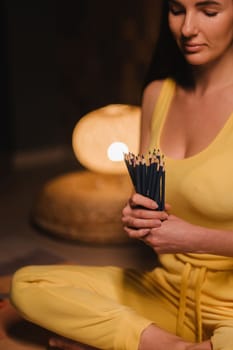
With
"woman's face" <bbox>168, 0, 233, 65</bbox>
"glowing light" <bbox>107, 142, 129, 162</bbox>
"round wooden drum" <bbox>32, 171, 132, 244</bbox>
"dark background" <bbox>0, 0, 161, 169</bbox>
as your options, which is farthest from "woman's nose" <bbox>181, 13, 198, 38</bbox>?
"dark background" <bbox>0, 0, 161, 169</bbox>

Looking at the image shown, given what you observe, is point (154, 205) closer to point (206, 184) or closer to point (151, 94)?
point (206, 184)

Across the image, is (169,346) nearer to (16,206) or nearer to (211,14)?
(211,14)

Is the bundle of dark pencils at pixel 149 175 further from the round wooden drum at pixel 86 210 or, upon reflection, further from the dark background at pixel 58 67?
the dark background at pixel 58 67

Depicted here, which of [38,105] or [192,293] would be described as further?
[38,105]

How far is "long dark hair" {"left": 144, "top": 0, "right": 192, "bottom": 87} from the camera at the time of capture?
155 cm

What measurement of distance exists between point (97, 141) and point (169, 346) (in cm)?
124

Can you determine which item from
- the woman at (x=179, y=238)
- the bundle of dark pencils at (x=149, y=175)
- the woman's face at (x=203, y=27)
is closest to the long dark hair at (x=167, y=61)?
the woman at (x=179, y=238)

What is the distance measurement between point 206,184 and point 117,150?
1101mm

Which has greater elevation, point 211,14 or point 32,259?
point 211,14

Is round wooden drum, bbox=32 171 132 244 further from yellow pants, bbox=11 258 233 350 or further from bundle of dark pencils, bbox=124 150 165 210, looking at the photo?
bundle of dark pencils, bbox=124 150 165 210

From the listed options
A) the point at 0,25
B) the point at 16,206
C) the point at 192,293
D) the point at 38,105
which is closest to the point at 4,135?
the point at 38,105

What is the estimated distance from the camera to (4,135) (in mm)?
3934

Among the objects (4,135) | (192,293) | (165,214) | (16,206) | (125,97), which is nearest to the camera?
(165,214)

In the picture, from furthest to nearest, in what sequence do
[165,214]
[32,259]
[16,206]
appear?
[16,206], [32,259], [165,214]
